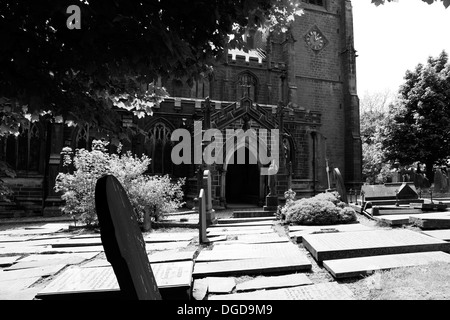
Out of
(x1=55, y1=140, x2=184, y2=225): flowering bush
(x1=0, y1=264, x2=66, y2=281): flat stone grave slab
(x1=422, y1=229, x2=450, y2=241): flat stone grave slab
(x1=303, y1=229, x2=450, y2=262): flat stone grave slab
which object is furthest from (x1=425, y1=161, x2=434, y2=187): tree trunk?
(x1=0, y1=264, x2=66, y2=281): flat stone grave slab

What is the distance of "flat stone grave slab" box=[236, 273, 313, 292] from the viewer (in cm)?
388

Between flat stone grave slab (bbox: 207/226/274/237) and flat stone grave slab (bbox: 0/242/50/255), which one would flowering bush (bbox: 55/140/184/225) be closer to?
flat stone grave slab (bbox: 207/226/274/237)

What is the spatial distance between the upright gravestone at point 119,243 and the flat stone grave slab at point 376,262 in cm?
299

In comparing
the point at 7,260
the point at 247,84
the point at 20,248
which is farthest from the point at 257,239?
the point at 247,84

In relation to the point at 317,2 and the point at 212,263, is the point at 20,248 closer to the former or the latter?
the point at 212,263

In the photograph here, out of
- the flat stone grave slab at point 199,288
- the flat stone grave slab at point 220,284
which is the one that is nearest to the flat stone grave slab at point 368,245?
the flat stone grave slab at point 220,284

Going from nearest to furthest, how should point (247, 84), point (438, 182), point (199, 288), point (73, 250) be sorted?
point (199, 288), point (73, 250), point (438, 182), point (247, 84)

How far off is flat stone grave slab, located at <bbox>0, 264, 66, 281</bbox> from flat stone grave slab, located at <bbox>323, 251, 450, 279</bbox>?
391 centimetres

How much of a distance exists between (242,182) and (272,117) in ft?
17.3

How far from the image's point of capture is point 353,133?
1081 inches

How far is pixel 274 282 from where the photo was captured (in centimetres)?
407

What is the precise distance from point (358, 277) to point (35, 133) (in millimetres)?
16782
